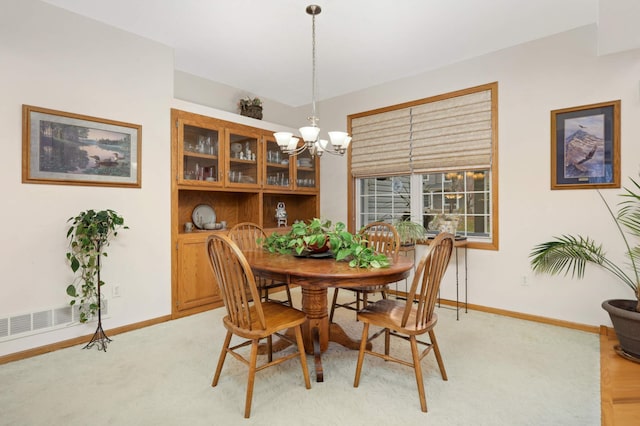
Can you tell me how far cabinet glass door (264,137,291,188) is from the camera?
438 centimetres

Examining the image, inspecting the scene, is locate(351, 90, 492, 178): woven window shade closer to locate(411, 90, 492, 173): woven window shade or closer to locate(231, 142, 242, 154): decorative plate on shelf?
locate(411, 90, 492, 173): woven window shade

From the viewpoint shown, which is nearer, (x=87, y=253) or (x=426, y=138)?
(x=87, y=253)

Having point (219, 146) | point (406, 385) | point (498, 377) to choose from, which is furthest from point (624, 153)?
point (219, 146)

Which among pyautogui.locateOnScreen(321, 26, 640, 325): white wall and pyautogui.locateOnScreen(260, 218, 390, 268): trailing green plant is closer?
pyautogui.locateOnScreen(260, 218, 390, 268): trailing green plant

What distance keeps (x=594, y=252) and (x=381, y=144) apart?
2499 millimetres

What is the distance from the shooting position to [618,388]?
83.4 inches

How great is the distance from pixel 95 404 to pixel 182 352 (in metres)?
0.73

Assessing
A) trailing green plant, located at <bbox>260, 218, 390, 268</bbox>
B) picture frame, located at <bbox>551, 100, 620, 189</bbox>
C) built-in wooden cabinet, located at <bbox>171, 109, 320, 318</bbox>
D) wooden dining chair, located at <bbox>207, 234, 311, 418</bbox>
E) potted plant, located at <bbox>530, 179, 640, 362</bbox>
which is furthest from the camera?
built-in wooden cabinet, located at <bbox>171, 109, 320, 318</bbox>

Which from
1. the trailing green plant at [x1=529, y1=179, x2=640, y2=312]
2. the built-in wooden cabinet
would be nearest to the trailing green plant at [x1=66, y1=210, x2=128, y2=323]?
the built-in wooden cabinet

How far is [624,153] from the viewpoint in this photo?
2861mm

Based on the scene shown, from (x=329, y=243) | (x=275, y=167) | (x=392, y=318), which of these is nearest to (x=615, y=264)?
(x=392, y=318)

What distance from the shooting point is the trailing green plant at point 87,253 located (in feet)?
8.84

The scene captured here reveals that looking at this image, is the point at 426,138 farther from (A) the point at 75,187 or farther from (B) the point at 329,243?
(A) the point at 75,187

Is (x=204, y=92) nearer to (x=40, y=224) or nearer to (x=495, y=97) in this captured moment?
(x=40, y=224)
